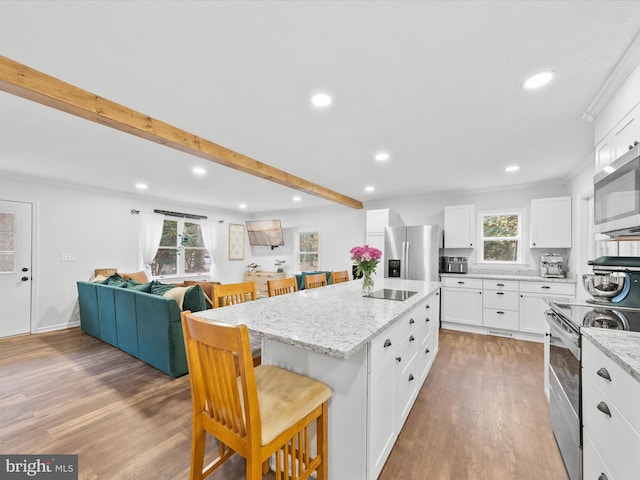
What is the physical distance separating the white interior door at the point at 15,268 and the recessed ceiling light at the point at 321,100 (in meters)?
5.03

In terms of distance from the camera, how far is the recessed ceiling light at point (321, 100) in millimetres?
1961

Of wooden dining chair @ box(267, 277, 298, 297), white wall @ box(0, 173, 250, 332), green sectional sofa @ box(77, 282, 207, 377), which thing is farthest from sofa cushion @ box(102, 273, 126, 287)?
wooden dining chair @ box(267, 277, 298, 297)

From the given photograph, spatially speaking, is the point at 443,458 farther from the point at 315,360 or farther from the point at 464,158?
the point at 464,158

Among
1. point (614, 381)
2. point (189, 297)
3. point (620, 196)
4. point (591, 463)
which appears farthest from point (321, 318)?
point (189, 297)

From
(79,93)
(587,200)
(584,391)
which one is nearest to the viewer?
(584,391)

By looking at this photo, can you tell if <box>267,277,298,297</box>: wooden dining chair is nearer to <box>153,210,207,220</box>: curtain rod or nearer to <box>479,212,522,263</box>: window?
<box>479,212,522,263</box>: window

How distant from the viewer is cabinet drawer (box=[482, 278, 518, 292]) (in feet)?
13.3

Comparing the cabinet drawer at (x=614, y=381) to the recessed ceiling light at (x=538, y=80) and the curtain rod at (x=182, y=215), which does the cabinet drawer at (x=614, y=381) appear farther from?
the curtain rod at (x=182, y=215)

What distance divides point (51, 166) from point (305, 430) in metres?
4.67

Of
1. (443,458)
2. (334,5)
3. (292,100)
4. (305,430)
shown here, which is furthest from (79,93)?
(443,458)

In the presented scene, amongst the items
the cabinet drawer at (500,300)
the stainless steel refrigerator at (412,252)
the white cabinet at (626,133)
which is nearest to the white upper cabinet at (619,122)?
the white cabinet at (626,133)

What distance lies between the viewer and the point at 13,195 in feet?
13.4

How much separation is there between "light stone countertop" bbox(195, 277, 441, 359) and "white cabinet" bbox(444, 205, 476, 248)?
116 inches

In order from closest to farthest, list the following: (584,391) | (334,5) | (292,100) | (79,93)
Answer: (334,5) → (584,391) → (79,93) → (292,100)
